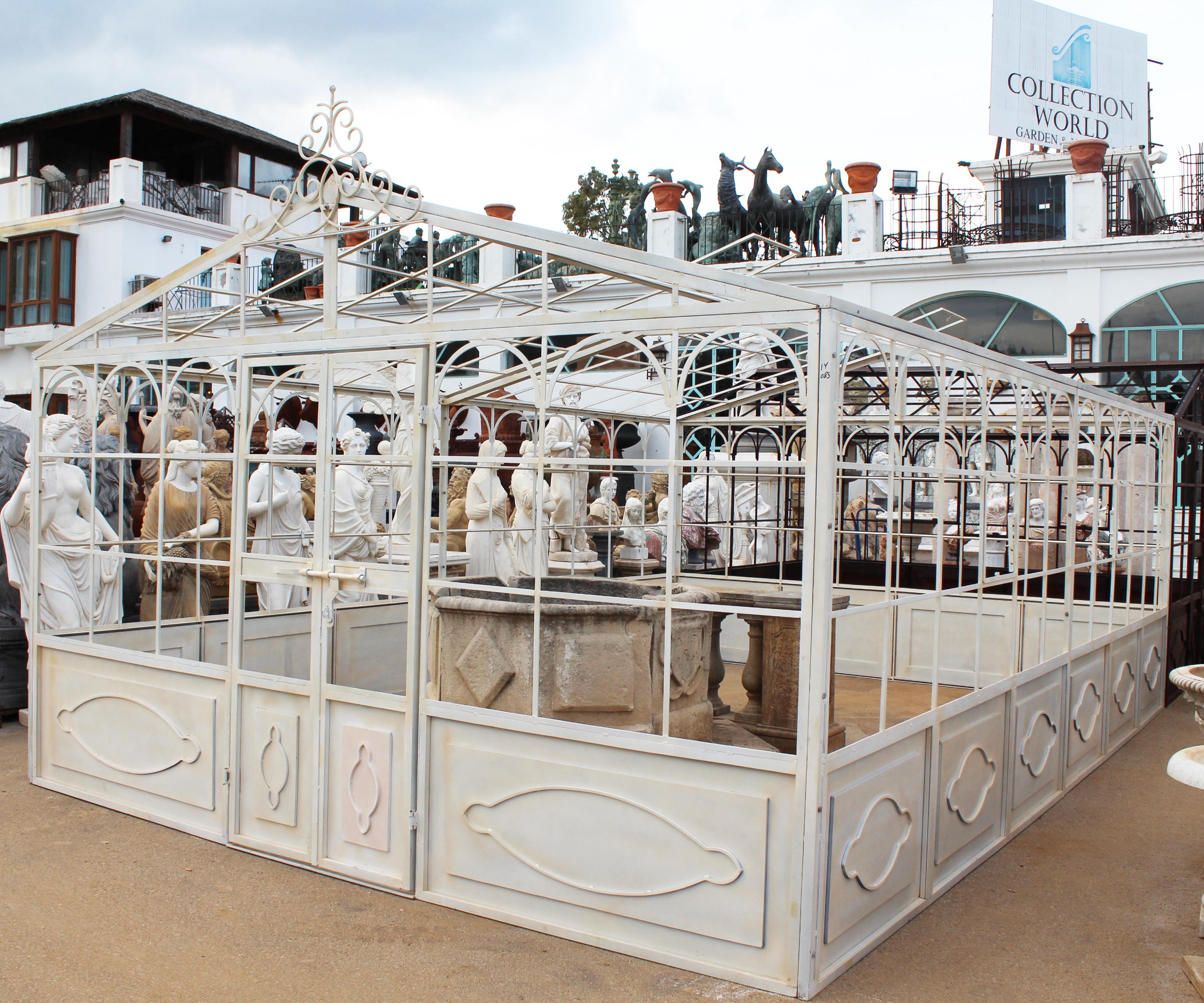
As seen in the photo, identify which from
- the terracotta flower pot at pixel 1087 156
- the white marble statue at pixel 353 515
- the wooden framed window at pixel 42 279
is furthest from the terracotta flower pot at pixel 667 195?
the wooden framed window at pixel 42 279

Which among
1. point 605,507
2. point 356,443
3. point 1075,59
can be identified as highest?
point 1075,59

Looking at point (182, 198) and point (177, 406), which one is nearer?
point (177, 406)

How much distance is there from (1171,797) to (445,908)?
4457 mm

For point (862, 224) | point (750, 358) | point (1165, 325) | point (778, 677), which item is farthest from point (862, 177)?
point (778, 677)

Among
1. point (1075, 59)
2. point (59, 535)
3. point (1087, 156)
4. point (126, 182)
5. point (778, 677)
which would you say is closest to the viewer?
point (778, 677)

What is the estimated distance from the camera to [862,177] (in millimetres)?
16125

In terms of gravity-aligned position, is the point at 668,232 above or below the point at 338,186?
above

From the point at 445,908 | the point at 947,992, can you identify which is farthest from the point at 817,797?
the point at 445,908

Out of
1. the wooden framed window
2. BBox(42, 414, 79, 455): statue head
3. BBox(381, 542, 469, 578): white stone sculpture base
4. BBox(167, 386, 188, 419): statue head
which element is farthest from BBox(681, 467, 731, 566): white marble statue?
the wooden framed window

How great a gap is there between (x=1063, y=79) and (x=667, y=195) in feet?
24.7

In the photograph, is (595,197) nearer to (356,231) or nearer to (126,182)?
(126,182)

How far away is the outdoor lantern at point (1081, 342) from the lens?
1184 cm

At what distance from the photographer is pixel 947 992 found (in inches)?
155

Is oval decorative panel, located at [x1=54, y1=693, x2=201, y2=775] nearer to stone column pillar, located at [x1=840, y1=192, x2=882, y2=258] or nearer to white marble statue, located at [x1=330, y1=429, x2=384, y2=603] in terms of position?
white marble statue, located at [x1=330, y1=429, x2=384, y2=603]
